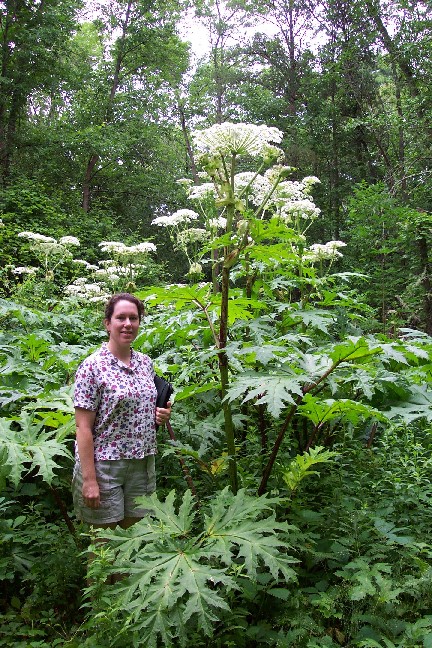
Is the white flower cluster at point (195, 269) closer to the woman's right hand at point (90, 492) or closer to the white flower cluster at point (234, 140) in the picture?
the white flower cluster at point (234, 140)

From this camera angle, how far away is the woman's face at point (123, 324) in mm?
3062

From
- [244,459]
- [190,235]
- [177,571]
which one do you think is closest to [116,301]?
[244,459]

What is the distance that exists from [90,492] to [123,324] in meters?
0.99

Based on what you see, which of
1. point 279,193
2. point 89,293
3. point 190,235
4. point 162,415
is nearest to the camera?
point 162,415

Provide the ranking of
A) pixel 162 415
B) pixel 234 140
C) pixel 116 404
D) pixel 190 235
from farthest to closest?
1. pixel 190 235
2. pixel 162 415
3. pixel 116 404
4. pixel 234 140

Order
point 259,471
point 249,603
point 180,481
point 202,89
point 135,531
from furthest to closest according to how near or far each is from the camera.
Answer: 1. point 202,89
2. point 180,481
3. point 259,471
4. point 249,603
5. point 135,531

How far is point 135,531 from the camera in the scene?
228cm

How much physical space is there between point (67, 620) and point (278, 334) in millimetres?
2240

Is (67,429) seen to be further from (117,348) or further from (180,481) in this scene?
(180,481)

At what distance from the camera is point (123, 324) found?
3.06 metres

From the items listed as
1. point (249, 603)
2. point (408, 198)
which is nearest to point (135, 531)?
point (249, 603)

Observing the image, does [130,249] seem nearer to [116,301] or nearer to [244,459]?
[116,301]

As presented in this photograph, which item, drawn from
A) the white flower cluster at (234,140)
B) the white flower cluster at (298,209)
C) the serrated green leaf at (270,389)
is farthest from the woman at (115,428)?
the white flower cluster at (298,209)

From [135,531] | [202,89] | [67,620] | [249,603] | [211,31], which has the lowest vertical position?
[67,620]
